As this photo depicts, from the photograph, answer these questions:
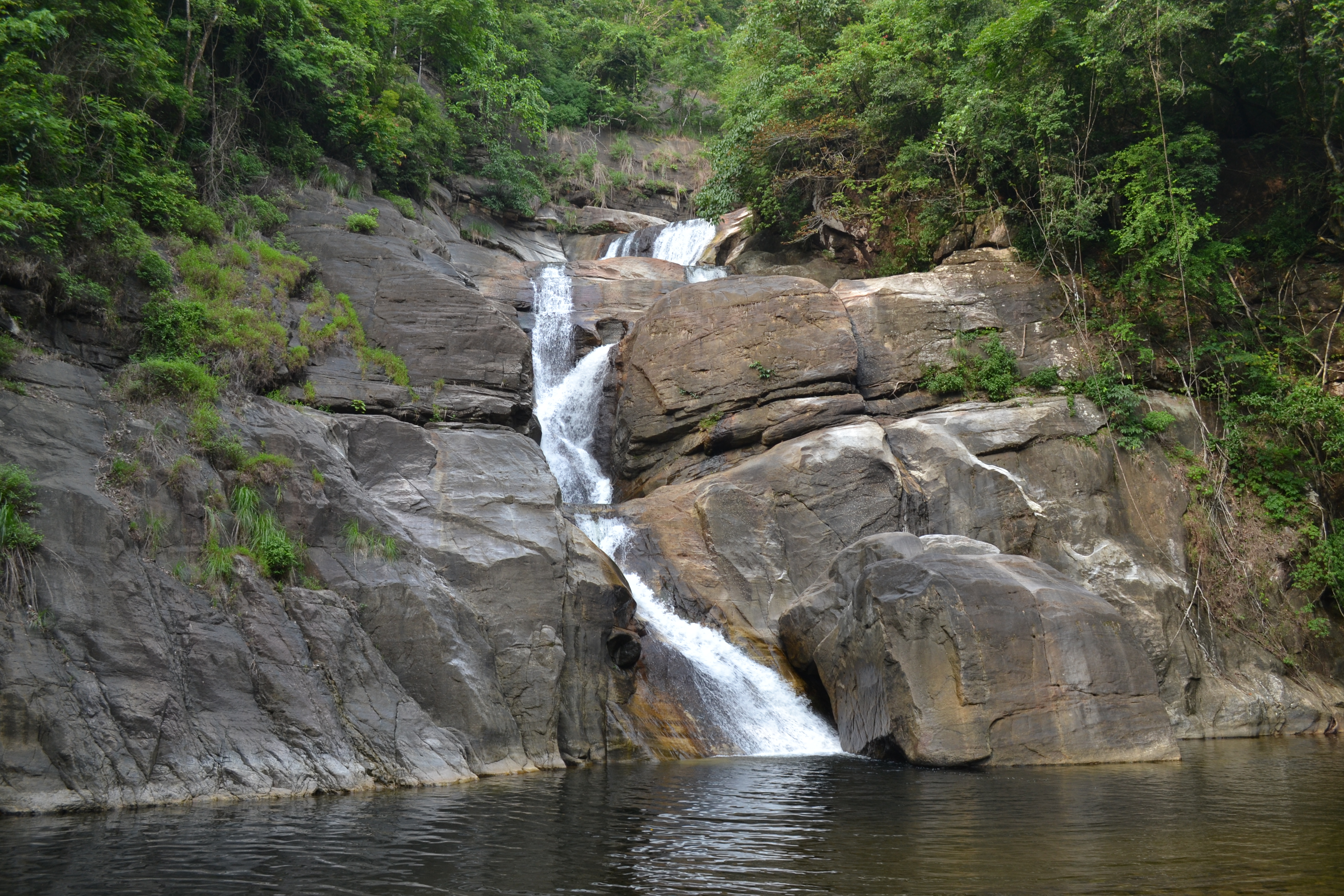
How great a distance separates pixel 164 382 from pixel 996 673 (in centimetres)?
1275

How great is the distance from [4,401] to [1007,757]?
1393 centimetres

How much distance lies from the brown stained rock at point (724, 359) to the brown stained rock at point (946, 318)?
0.79 meters

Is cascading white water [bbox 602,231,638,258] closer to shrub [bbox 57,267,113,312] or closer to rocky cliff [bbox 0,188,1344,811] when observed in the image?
rocky cliff [bbox 0,188,1344,811]

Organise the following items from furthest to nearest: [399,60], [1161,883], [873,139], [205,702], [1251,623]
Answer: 1. [399,60]
2. [873,139]
3. [1251,623]
4. [205,702]
5. [1161,883]

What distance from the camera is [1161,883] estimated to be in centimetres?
574

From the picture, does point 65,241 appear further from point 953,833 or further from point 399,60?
point 399,60

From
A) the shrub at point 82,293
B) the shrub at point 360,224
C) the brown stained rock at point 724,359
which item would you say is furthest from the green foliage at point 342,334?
the brown stained rock at point 724,359

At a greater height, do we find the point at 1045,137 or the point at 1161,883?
the point at 1045,137

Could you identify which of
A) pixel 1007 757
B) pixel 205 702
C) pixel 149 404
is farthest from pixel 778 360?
pixel 205 702

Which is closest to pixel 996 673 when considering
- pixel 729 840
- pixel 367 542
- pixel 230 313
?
pixel 729 840

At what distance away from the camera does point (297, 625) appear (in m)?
11.3

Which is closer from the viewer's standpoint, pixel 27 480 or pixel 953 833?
pixel 953 833

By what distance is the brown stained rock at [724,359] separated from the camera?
21.0 m

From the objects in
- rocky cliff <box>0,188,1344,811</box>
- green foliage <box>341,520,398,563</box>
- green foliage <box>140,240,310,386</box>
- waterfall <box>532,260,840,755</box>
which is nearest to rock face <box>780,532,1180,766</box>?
rocky cliff <box>0,188,1344,811</box>
